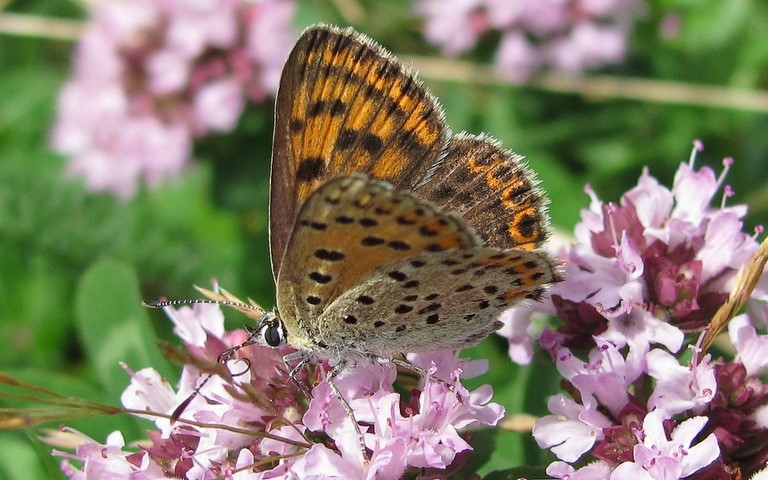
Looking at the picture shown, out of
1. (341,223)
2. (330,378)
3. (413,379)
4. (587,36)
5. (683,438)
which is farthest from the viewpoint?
(587,36)

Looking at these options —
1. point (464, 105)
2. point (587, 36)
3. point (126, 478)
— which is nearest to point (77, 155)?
point (464, 105)

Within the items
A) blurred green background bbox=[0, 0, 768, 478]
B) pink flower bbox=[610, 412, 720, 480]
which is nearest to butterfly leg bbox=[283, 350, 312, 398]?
pink flower bbox=[610, 412, 720, 480]

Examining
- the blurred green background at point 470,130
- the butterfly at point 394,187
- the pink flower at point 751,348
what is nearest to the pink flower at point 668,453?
the pink flower at point 751,348

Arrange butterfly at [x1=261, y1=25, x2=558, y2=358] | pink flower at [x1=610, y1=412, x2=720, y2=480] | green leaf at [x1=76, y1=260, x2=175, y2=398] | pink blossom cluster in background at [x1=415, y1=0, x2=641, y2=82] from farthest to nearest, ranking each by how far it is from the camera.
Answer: pink blossom cluster in background at [x1=415, y1=0, x2=641, y2=82] < green leaf at [x1=76, y1=260, x2=175, y2=398] < butterfly at [x1=261, y1=25, x2=558, y2=358] < pink flower at [x1=610, y1=412, x2=720, y2=480]

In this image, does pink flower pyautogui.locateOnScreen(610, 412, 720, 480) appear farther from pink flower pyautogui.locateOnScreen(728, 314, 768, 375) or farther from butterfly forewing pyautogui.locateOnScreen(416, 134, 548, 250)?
butterfly forewing pyautogui.locateOnScreen(416, 134, 548, 250)

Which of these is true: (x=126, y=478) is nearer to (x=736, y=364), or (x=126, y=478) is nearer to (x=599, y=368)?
(x=599, y=368)
